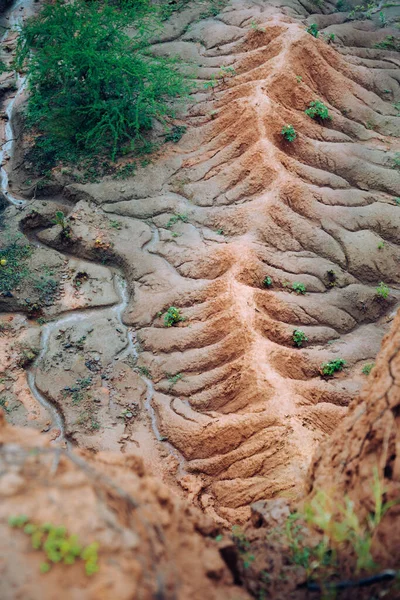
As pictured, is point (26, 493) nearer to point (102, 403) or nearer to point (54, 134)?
point (102, 403)

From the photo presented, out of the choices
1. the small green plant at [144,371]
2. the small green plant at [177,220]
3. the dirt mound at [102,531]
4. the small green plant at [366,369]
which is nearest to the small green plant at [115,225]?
the small green plant at [177,220]

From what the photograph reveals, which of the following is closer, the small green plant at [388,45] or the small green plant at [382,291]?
the small green plant at [382,291]

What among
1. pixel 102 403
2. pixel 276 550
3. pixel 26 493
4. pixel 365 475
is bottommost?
pixel 102 403

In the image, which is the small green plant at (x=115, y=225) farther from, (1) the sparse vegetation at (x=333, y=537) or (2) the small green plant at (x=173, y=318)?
(1) the sparse vegetation at (x=333, y=537)

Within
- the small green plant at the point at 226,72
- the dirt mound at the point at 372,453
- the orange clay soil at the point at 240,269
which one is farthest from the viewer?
the small green plant at the point at 226,72

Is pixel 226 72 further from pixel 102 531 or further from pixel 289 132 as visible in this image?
pixel 102 531

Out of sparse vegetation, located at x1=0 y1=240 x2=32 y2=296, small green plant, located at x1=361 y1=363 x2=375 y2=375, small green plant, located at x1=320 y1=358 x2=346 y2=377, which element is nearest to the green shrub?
sparse vegetation, located at x1=0 y1=240 x2=32 y2=296

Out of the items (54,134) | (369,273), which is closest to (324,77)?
(369,273)
